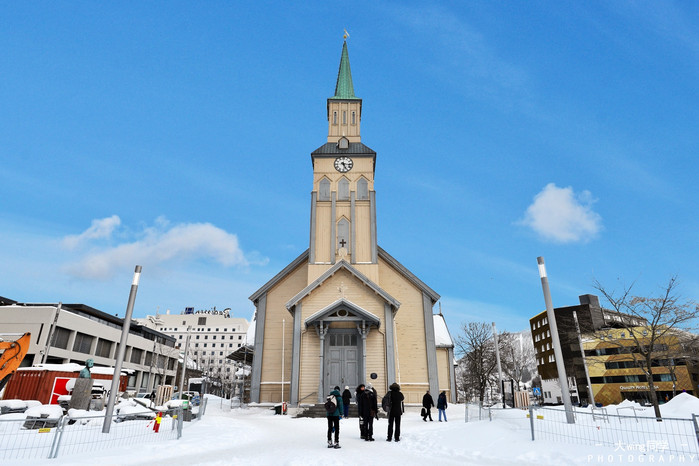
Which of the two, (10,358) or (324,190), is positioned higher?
(324,190)

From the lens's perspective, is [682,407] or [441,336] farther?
[441,336]

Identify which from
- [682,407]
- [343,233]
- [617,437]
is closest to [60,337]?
[343,233]

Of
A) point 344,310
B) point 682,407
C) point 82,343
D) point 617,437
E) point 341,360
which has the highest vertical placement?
point 82,343

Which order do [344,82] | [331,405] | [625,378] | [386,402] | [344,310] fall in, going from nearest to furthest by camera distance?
[331,405] < [386,402] < [344,310] < [344,82] < [625,378]

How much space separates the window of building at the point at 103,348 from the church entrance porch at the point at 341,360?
4912cm

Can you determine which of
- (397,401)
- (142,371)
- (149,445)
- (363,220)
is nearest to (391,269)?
(363,220)

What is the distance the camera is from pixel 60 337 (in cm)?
5397

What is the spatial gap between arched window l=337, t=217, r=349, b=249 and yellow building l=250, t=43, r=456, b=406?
0.07 meters

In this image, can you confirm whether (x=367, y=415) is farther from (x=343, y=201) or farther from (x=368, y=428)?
(x=343, y=201)

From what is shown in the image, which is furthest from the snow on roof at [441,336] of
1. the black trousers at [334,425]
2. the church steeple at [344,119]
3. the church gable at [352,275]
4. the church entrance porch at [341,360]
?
the black trousers at [334,425]

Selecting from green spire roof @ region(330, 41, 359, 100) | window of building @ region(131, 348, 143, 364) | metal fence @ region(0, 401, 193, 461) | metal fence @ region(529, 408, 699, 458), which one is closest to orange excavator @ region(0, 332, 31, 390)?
metal fence @ region(0, 401, 193, 461)

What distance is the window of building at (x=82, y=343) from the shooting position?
186ft

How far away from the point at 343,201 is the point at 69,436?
911 inches

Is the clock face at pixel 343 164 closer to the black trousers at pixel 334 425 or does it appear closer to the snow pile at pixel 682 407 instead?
the black trousers at pixel 334 425
